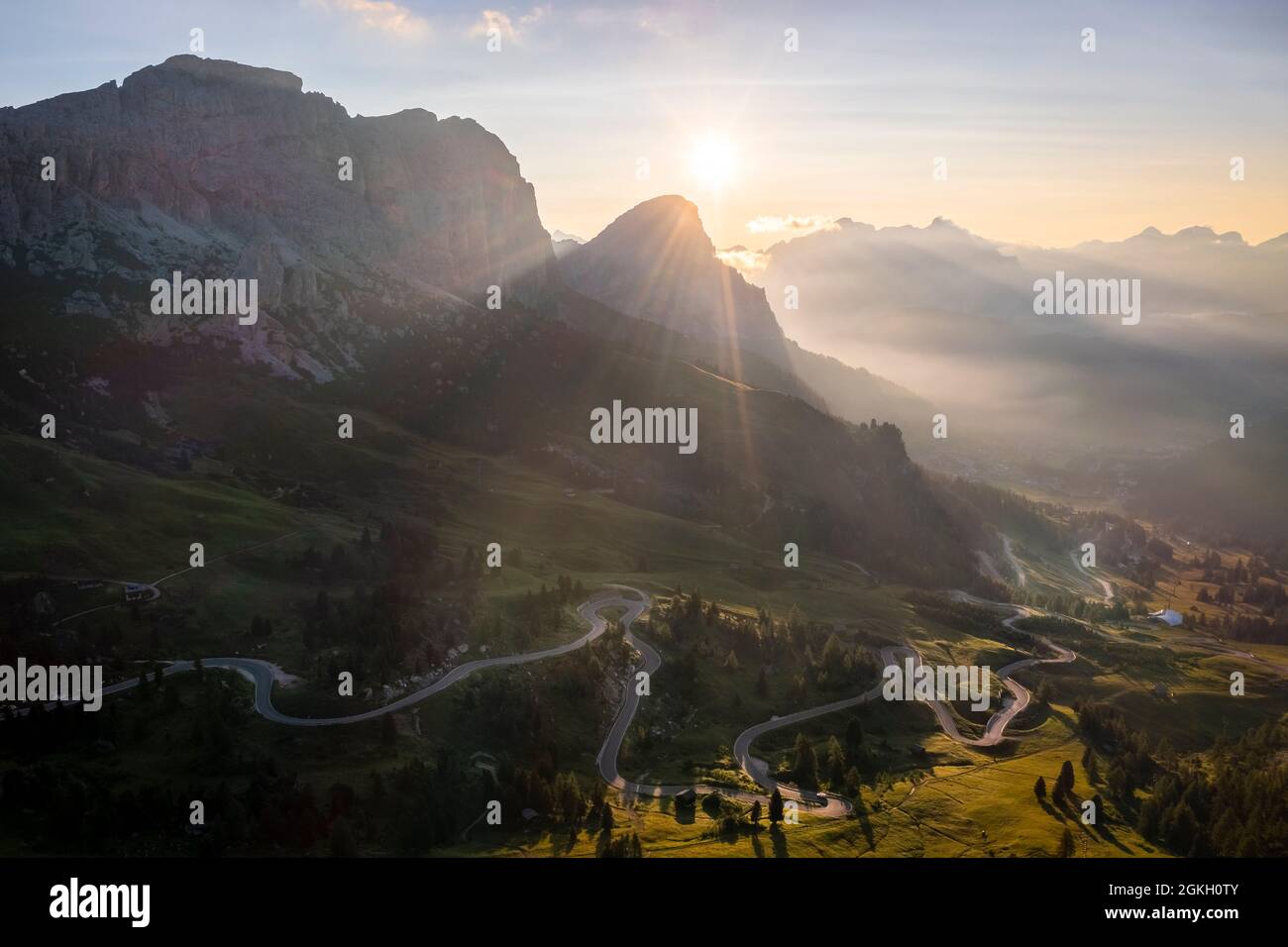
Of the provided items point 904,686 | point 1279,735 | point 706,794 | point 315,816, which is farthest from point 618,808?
point 1279,735

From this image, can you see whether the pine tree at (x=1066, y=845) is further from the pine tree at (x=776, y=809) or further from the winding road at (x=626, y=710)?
the pine tree at (x=776, y=809)

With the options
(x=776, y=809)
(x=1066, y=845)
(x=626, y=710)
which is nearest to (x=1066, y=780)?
(x=1066, y=845)

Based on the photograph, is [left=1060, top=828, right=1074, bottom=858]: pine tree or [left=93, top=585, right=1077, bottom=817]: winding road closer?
[left=1060, top=828, right=1074, bottom=858]: pine tree

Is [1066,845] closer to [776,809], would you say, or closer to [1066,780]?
[1066,780]

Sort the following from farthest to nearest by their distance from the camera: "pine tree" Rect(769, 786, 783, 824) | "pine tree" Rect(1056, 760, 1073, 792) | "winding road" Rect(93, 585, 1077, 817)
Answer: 1. "pine tree" Rect(1056, 760, 1073, 792)
2. "winding road" Rect(93, 585, 1077, 817)
3. "pine tree" Rect(769, 786, 783, 824)

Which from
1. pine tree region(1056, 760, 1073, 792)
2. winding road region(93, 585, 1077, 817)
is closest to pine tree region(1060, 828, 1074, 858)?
pine tree region(1056, 760, 1073, 792)

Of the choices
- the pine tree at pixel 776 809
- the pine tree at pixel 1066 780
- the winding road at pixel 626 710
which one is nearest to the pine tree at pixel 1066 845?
the pine tree at pixel 1066 780

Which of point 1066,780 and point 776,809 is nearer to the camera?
point 776,809

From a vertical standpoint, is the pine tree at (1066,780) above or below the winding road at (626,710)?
below

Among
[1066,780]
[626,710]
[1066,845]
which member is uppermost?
[626,710]

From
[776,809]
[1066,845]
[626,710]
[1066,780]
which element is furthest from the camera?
[626,710]

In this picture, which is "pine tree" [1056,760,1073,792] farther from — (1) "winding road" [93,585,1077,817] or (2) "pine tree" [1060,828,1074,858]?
(1) "winding road" [93,585,1077,817]
